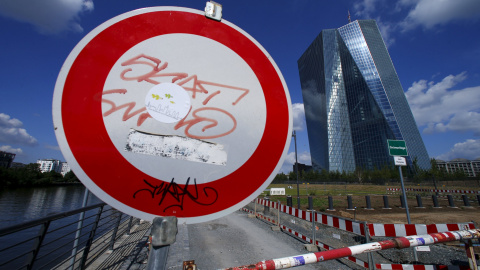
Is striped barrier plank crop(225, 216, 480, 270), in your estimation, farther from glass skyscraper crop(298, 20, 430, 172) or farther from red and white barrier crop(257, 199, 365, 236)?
glass skyscraper crop(298, 20, 430, 172)

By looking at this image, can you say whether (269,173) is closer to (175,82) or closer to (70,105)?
(175,82)

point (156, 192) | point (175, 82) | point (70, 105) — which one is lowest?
point (156, 192)

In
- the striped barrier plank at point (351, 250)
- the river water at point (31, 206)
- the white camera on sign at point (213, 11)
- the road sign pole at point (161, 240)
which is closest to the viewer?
the road sign pole at point (161, 240)

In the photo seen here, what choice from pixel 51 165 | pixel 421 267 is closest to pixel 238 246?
pixel 421 267

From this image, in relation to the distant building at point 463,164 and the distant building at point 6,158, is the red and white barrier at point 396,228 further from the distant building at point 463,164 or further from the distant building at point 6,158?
the distant building at point 463,164

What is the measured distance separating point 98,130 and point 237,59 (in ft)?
2.44

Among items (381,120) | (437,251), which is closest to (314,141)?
(381,120)

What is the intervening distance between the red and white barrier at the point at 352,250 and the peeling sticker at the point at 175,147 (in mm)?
890

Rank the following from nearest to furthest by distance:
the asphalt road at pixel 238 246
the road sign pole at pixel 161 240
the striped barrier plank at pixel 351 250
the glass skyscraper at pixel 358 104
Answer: the road sign pole at pixel 161 240, the striped barrier plank at pixel 351 250, the asphalt road at pixel 238 246, the glass skyscraper at pixel 358 104

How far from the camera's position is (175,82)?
0.97 metres

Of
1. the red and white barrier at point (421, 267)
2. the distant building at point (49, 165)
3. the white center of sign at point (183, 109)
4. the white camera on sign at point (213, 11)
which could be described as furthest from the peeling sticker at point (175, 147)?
the distant building at point (49, 165)

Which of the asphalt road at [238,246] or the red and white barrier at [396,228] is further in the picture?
the asphalt road at [238,246]

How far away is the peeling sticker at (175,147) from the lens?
89 centimetres

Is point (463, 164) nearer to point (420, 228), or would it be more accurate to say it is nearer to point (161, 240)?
point (420, 228)
